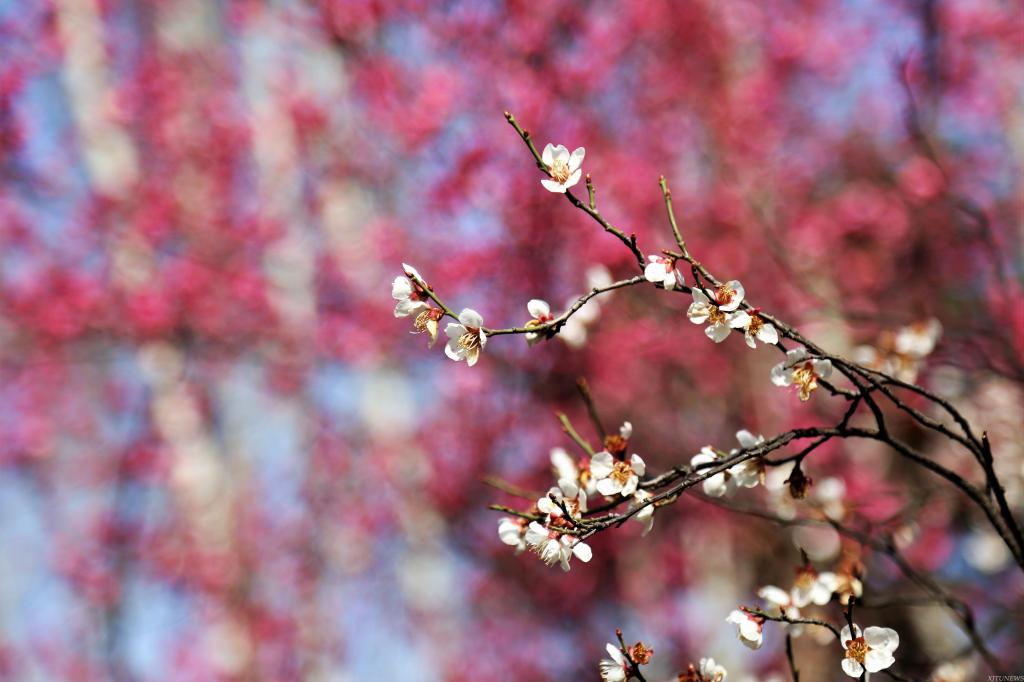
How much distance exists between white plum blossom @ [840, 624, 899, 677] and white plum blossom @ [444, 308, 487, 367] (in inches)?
30.0

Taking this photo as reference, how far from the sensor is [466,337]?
1.40 meters

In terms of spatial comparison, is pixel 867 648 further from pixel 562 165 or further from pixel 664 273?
pixel 562 165

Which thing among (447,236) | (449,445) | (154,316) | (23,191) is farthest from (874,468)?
(23,191)

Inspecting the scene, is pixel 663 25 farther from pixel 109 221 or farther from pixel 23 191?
pixel 23 191

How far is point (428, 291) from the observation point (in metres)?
1.39

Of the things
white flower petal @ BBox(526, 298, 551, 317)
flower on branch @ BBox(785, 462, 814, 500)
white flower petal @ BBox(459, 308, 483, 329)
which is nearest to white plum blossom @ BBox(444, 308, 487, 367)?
white flower petal @ BBox(459, 308, 483, 329)

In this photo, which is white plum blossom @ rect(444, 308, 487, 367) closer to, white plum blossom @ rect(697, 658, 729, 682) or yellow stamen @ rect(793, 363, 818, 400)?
yellow stamen @ rect(793, 363, 818, 400)

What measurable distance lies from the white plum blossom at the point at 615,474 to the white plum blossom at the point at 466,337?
11.2 inches

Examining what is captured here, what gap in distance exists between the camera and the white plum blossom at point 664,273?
52.6 inches

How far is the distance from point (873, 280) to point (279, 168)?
4938 millimetres

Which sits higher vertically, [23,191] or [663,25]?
[663,25]

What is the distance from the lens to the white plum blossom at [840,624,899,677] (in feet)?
4.25

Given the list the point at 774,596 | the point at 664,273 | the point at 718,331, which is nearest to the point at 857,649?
the point at 774,596

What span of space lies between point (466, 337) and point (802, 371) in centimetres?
58
